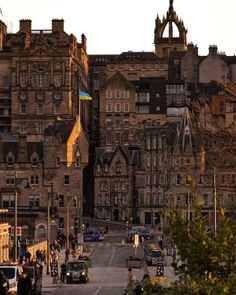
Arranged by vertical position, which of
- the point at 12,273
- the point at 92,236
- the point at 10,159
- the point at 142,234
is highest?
the point at 10,159

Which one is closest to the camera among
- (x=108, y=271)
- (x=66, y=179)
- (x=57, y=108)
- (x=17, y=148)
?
(x=108, y=271)

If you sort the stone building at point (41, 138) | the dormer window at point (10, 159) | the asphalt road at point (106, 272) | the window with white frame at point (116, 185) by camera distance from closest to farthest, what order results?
the asphalt road at point (106, 272) → the stone building at point (41, 138) → the dormer window at point (10, 159) → the window with white frame at point (116, 185)

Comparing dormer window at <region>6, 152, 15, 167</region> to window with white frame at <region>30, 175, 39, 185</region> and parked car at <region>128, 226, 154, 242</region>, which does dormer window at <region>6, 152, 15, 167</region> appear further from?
parked car at <region>128, 226, 154, 242</region>

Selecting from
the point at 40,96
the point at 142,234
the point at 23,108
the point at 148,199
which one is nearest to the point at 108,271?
the point at 142,234

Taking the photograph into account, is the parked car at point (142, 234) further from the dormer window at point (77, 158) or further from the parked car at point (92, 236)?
the dormer window at point (77, 158)

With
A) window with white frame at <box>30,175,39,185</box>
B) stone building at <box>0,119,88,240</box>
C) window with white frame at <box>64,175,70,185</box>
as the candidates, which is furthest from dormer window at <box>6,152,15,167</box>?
window with white frame at <box>64,175,70,185</box>

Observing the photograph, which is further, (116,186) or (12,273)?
(116,186)

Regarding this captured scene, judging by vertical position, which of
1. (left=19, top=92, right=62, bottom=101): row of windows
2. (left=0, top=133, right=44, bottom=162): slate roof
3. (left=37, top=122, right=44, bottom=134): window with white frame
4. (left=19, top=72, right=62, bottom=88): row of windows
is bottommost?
(left=0, top=133, right=44, bottom=162): slate roof

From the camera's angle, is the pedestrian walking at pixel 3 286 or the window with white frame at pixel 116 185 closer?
the pedestrian walking at pixel 3 286

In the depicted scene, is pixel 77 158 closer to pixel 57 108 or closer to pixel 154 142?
pixel 154 142

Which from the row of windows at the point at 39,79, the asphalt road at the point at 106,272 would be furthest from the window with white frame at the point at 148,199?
the asphalt road at the point at 106,272

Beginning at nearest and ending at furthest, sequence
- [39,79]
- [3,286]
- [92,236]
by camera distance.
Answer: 1. [3,286]
2. [92,236]
3. [39,79]

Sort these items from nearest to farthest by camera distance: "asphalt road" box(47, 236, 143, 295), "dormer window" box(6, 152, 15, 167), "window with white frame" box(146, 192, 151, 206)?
"asphalt road" box(47, 236, 143, 295) < "dormer window" box(6, 152, 15, 167) < "window with white frame" box(146, 192, 151, 206)

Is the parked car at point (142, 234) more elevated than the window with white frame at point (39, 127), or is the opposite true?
the window with white frame at point (39, 127)
